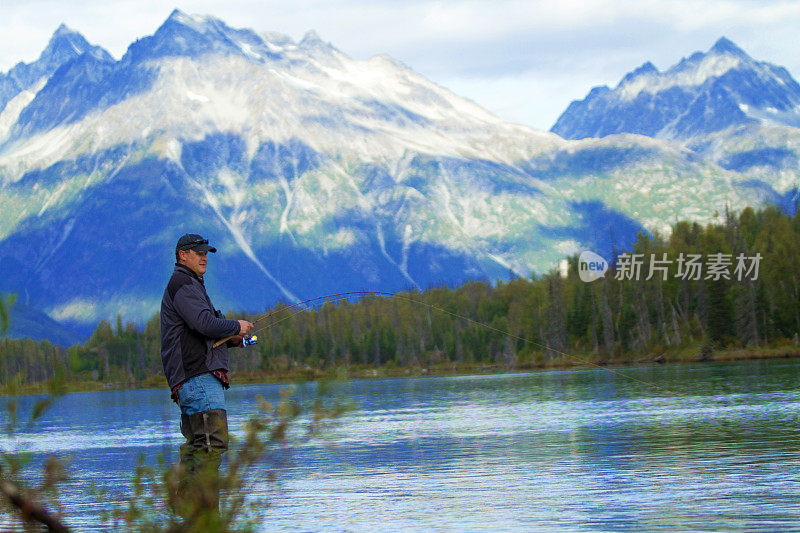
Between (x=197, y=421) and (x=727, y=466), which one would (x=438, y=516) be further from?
(x=727, y=466)

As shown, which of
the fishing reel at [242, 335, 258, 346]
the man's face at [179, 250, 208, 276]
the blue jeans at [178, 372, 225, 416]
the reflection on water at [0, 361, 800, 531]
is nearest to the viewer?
the blue jeans at [178, 372, 225, 416]

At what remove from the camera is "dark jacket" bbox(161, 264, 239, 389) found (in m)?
11.4

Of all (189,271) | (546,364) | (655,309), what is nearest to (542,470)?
(189,271)

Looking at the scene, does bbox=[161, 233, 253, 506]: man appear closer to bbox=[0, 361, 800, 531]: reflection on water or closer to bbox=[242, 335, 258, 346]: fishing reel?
bbox=[242, 335, 258, 346]: fishing reel

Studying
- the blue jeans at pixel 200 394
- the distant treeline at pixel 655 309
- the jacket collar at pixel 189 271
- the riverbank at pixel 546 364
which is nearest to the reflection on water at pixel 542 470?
the blue jeans at pixel 200 394

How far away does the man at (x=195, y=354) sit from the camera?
11344mm

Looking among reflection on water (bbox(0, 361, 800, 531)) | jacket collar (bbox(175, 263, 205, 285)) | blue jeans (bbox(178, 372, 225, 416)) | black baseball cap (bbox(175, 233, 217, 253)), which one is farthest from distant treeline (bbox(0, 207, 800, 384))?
blue jeans (bbox(178, 372, 225, 416))

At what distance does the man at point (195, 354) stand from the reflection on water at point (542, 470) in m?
1.43

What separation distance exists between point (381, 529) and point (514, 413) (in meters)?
30.8

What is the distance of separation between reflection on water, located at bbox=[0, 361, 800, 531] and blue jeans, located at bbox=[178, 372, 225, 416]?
5.11ft

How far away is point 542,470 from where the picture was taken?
21281 mm

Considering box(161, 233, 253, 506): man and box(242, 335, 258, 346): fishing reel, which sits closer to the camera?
box(161, 233, 253, 506): man

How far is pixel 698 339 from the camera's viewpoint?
121 meters

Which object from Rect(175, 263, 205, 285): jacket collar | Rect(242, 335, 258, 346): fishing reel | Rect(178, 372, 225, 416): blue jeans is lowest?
Rect(178, 372, 225, 416): blue jeans
